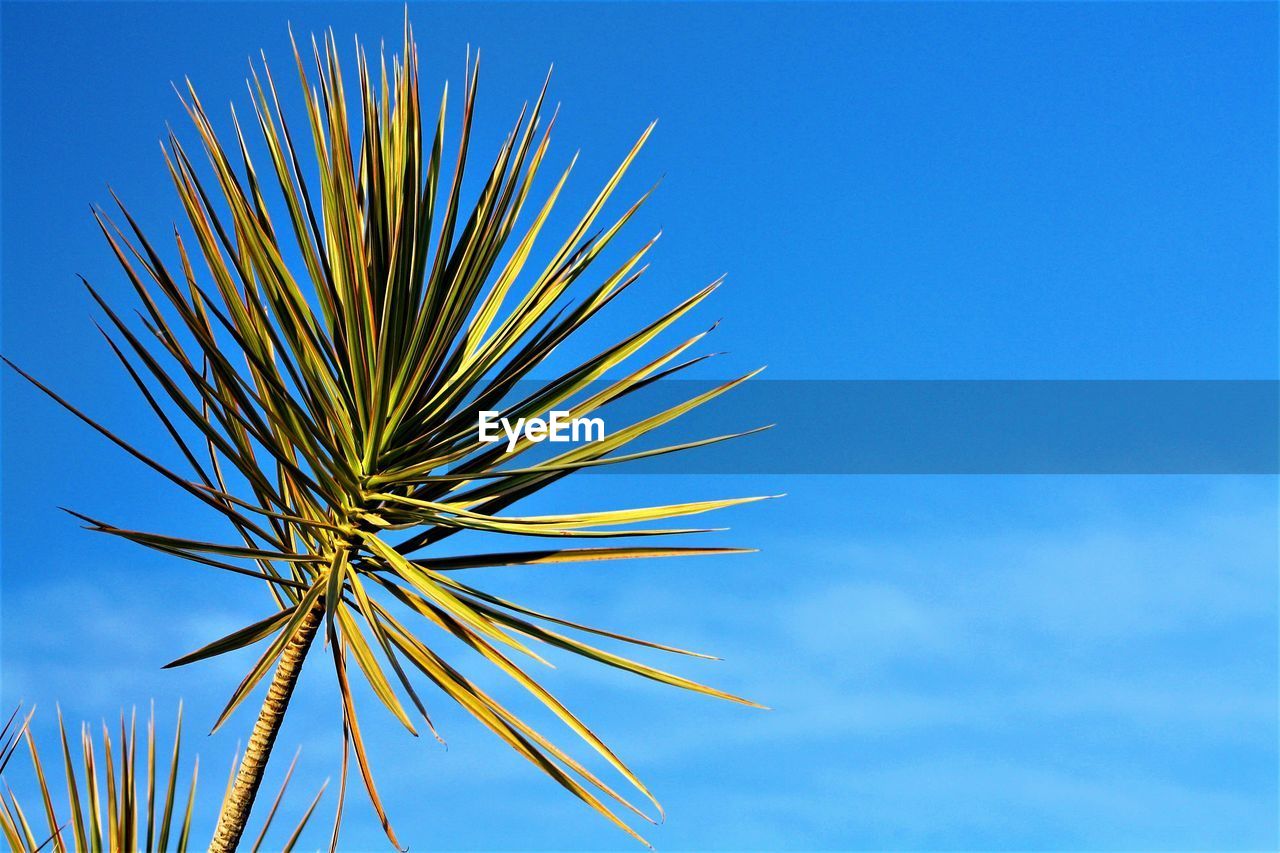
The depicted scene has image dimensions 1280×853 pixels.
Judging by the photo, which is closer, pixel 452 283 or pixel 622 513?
pixel 622 513

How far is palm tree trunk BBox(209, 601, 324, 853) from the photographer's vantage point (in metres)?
3.04

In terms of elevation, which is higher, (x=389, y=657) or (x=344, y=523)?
(x=344, y=523)

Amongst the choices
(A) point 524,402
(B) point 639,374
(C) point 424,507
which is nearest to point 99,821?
(C) point 424,507

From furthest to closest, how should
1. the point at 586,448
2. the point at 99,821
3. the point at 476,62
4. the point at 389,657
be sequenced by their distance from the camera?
the point at 99,821 → the point at 476,62 → the point at 586,448 → the point at 389,657

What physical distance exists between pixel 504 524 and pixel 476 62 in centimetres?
139

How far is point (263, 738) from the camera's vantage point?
305cm

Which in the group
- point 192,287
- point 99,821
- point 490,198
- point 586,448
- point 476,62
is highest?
point 476,62

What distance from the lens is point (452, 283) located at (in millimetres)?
3316

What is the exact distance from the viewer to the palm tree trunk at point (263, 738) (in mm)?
3039

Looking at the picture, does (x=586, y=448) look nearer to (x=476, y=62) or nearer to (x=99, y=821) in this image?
(x=476, y=62)

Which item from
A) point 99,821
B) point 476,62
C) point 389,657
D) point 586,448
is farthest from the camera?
point 99,821

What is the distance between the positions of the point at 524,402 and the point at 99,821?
6.58 feet
